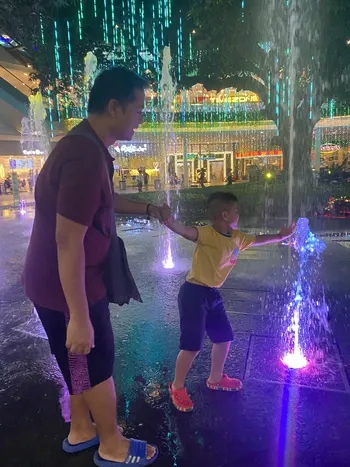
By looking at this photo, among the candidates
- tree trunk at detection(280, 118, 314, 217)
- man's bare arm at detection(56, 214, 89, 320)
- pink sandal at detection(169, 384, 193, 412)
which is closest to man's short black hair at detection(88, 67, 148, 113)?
man's bare arm at detection(56, 214, 89, 320)

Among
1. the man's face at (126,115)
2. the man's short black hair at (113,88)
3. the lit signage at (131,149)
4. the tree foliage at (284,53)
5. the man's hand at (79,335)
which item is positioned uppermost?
the tree foliage at (284,53)

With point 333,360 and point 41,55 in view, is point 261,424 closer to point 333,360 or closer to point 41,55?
point 333,360

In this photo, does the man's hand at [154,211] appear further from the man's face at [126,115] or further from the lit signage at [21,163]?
the lit signage at [21,163]

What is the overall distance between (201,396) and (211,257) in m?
0.90

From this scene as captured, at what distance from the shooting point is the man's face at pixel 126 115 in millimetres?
1824

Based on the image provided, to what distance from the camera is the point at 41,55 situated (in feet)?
28.5

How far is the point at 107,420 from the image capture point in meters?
1.92

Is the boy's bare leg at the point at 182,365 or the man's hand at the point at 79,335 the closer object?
the man's hand at the point at 79,335

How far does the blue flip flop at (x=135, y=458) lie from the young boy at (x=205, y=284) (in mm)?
426

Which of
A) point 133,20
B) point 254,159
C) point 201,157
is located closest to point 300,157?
point 133,20

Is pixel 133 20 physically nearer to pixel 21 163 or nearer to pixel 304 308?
pixel 304 308

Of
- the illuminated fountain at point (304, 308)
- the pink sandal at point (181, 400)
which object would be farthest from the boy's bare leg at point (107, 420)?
the illuminated fountain at point (304, 308)

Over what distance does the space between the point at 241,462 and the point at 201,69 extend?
11.7 meters

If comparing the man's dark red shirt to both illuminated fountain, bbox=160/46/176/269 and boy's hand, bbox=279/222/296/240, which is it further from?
illuminated fountain, bbox=160/46/176/269
